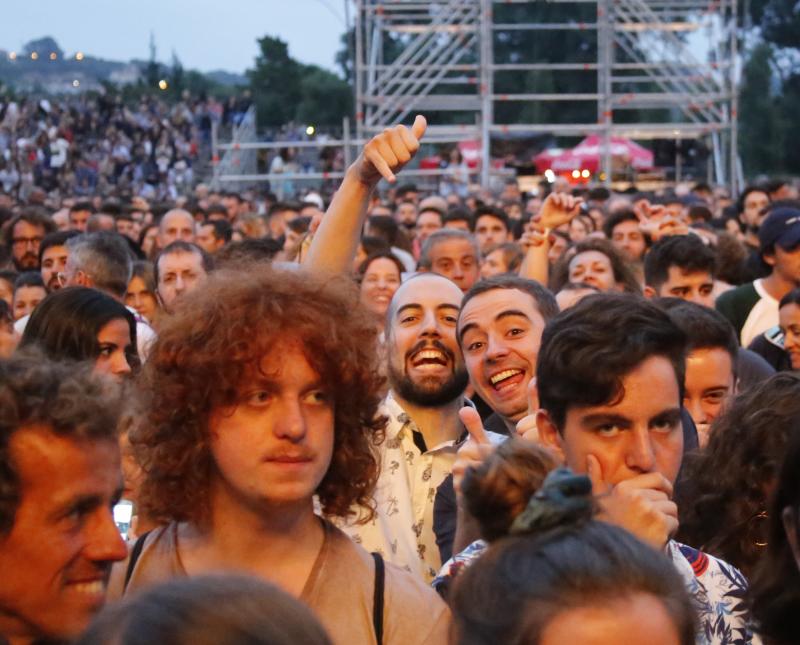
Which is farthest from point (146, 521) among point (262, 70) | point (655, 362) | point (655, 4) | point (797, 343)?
point (262, 70)

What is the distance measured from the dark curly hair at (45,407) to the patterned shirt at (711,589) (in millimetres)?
825

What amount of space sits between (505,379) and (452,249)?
176 inches

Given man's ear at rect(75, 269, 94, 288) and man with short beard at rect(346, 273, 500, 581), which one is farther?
man's ear at rect(75, 269, 94, 288)

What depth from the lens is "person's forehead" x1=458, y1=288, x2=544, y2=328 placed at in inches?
207

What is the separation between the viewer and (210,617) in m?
1.73

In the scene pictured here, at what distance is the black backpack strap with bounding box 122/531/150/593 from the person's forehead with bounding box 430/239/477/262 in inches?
250

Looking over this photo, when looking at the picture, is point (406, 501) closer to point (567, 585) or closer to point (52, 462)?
point (52, 462)

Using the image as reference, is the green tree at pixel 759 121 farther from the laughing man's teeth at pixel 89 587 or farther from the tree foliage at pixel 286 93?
the laughing man's teeth at pixel 89 587

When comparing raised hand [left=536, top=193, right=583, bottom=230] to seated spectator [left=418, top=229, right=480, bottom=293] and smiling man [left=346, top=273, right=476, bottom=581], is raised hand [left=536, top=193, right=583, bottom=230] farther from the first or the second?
smiling man [left=346, top=273, right=476, bottom=581]

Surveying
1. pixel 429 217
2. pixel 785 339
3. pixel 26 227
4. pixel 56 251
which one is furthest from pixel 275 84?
pixel 785 339

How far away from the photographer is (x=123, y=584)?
3131mm

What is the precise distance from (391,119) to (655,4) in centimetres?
597

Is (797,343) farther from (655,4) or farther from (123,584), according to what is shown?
(655,4)

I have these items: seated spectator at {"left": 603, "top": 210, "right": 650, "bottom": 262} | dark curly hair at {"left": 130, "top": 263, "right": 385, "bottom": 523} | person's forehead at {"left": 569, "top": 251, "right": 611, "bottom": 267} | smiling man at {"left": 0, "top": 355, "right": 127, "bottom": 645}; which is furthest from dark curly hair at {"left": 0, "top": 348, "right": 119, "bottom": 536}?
seated spectator at {"left": 603, "top": 210, "right": 650, "bottom": 262}
